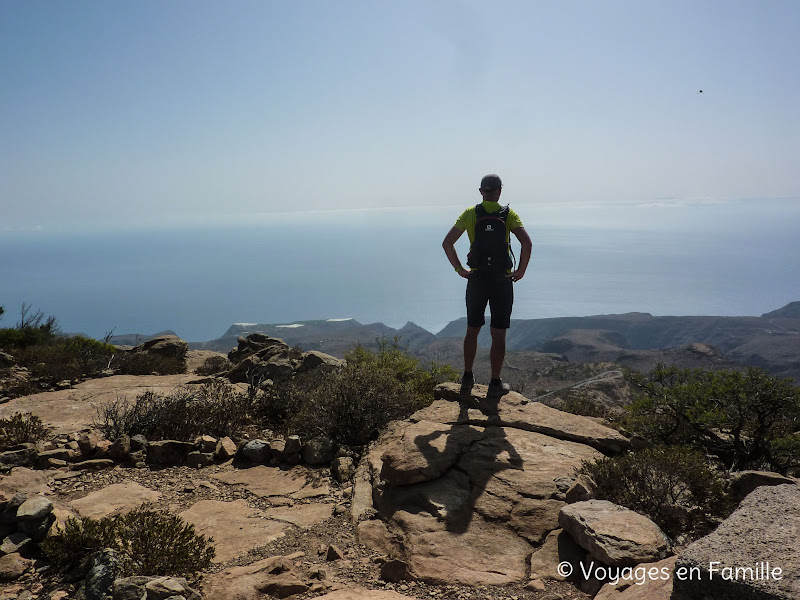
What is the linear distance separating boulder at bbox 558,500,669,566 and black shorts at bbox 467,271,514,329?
2806 millimetres

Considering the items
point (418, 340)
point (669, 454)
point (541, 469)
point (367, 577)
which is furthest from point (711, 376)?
point (418, 340)

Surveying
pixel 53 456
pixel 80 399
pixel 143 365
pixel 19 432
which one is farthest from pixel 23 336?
pixel 53 456

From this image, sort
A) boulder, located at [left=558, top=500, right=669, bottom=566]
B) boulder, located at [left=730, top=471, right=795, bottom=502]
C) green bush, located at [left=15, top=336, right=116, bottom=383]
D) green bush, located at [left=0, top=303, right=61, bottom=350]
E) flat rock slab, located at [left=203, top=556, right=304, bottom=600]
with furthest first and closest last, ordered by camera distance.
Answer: green bush, located at [left=0, top=303, right=61, bottom=350]
green bush, located at [left=15, top=336, right=116, bottom=383]
boulder, located at [left=730, top=471, right=795, bottom=502]
flat rock slab, located at [left=203, top=556, right=304, bottom=600]
boulder, located at [left=558, top=500, right=669, bottom=566]

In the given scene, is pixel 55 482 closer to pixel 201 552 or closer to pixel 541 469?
pixel 201 552

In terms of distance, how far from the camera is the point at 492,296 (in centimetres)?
600

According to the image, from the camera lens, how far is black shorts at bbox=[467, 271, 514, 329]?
234 inches

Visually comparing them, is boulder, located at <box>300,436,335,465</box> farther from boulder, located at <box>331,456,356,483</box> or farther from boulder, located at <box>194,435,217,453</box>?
boulder, located at <box>194,435,217,453</box>

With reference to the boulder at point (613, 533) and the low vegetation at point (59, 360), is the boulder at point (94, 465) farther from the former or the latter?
the boulder at point (613, 533)

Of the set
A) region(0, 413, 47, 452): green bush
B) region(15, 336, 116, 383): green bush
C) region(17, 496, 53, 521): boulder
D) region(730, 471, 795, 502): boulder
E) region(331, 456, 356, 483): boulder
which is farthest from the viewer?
region(15, 336, 116, 383): green bush

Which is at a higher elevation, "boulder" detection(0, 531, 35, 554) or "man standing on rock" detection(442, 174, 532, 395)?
"man standing on rock" detection(442, 174, 532, 395)

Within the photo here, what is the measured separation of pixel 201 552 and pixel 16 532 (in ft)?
5.15

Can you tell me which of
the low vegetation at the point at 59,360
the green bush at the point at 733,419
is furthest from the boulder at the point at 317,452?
the low vegetation at the point at 59,360

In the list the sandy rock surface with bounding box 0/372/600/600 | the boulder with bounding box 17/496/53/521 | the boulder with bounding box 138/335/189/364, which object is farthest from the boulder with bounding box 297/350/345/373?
the boulder with bounding box 17/496/53/521

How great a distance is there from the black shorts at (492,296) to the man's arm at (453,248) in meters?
0.15
